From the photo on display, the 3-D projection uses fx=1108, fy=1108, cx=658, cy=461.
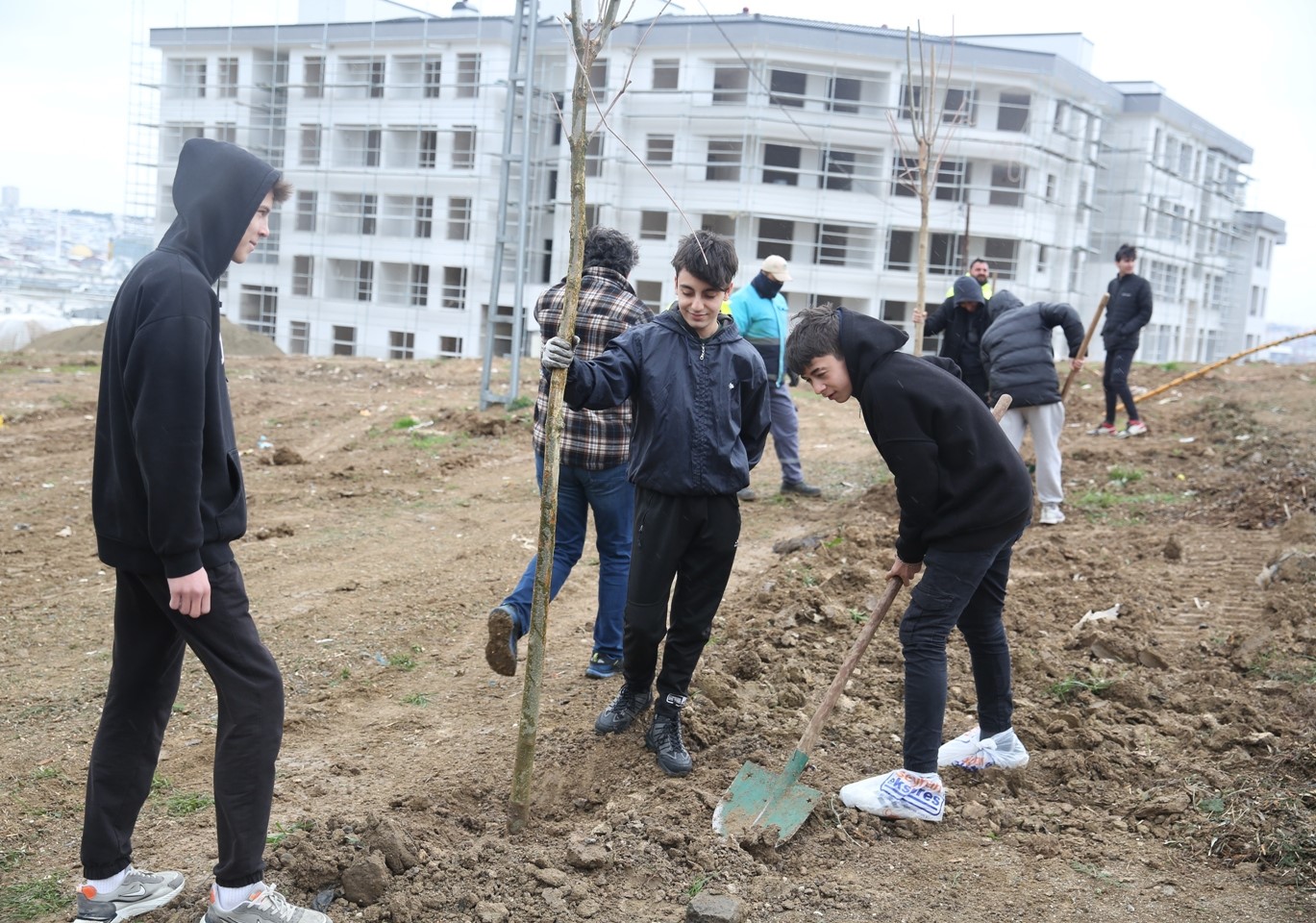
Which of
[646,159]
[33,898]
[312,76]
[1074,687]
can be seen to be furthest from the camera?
[312,76]

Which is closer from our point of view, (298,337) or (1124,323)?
(1124,323)

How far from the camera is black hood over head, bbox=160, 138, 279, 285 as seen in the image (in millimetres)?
2852

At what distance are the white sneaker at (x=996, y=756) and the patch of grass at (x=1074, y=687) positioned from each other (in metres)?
0.84

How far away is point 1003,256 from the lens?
39.0m

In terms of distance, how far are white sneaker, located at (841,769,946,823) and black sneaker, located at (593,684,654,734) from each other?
102 cm

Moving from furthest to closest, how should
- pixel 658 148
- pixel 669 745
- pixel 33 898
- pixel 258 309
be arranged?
1. pixel 258 309
2. pixel 658 148
3. pixel 669 745
4. pixel 33 898

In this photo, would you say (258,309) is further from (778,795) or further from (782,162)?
(778,795)

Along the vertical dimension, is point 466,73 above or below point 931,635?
above

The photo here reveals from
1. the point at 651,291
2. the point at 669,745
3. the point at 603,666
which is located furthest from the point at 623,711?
the point at 651,291

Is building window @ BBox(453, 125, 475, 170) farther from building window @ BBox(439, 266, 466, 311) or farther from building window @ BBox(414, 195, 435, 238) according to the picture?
building window @ BBox(439, 266, 466, 311)

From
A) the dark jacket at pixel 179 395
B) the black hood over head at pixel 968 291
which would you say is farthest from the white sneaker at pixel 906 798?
the black hood over head at pixel 968 291

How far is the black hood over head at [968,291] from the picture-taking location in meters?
8.80

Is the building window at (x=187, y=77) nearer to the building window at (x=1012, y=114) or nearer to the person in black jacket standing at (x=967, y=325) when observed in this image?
the building window at (x=1012, y=114)

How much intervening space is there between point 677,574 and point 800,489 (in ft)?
17.9
